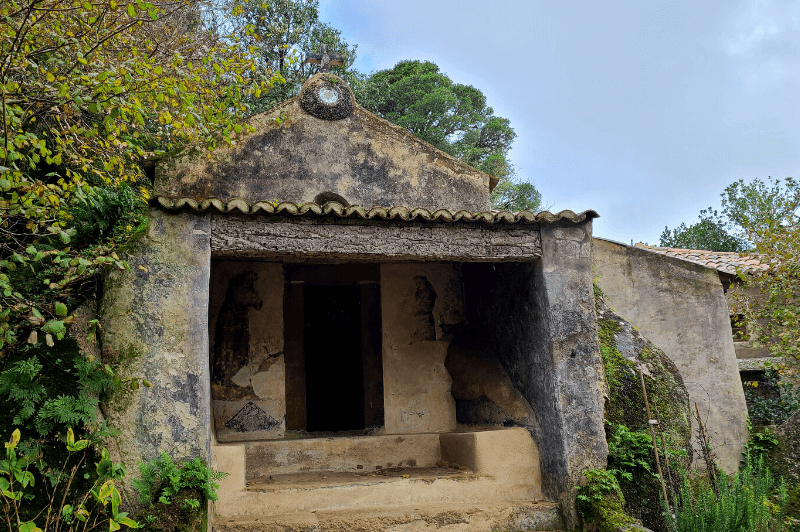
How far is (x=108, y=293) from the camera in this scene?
5.60m

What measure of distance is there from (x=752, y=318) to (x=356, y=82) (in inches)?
465

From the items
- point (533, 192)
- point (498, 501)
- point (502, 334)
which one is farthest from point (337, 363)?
point (533, 192)

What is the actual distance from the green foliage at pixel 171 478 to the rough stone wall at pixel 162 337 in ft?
0.43

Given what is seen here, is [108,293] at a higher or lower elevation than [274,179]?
lower

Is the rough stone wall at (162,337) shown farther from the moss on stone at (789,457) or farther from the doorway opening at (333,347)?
the moss on stone at (789,457)

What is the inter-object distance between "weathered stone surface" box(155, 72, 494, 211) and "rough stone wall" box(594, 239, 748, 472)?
4.09 meters

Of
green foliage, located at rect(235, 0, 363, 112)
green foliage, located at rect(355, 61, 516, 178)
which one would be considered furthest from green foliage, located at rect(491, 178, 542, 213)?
green foliage, located at rect(235, 0, 363, 112)

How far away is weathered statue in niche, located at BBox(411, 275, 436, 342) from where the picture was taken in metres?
8.66

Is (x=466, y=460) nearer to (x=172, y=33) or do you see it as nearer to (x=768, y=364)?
(x=768, y=364)

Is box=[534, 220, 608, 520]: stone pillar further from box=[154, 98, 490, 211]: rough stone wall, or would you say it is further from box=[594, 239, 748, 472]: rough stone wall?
box=[594, 239, 748, 472]: rough stone wall

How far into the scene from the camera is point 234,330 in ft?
26.5

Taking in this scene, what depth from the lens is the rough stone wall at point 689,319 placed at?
35.9 ft

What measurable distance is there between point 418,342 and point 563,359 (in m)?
2.41

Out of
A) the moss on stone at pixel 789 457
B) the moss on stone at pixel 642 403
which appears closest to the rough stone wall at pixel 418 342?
the moss on stone at pixel 642 403
